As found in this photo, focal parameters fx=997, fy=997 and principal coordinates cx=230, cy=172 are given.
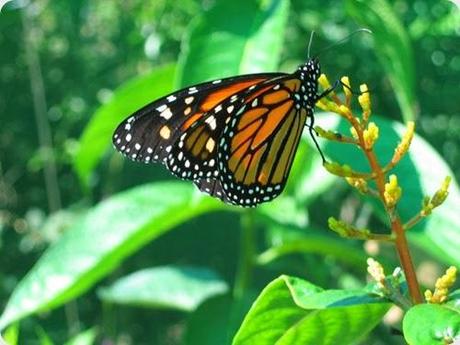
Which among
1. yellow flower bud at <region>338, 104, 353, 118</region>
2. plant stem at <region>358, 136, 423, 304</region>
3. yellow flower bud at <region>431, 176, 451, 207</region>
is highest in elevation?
yellow flower bud at <region>338, 104, 353, 118</region>

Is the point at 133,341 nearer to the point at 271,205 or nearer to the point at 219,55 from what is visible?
the point at 271,205

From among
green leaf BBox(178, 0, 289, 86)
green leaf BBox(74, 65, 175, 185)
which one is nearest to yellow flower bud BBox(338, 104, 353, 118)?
green leaf BBox(178, 0, 289, 86)

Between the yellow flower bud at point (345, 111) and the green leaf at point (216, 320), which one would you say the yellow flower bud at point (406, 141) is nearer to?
the yellow flower bud at point (345, 111)

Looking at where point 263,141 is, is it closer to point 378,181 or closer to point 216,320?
point 216,320

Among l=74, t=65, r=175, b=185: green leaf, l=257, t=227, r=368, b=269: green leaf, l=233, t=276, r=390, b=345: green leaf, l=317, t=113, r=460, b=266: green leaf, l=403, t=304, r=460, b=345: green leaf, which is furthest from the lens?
l=74, t=65, r=175, b=185: green leaf

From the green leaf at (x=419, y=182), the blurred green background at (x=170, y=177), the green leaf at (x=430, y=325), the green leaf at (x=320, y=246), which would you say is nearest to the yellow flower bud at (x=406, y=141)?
the green leaf at (x=430, y=325)

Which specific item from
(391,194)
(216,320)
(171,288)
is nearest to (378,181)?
(391,194)

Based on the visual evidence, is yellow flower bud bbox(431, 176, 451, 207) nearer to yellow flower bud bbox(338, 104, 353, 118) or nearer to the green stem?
yellow flower bud bbox(338, 104, 353, 118)
